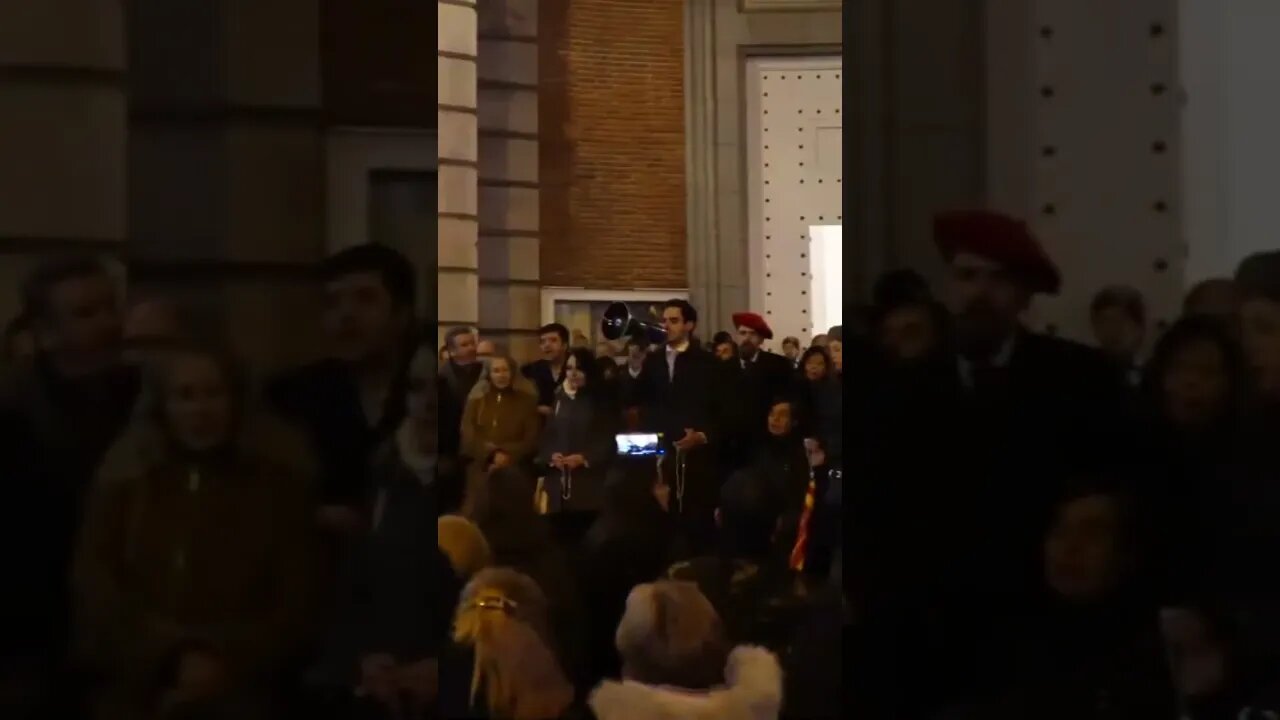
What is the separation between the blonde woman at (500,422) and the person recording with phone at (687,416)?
0.16 m

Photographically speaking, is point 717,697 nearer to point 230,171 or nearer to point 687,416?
point 687,416

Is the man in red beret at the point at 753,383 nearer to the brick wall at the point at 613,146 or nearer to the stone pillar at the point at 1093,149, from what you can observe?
the brick wall at the point at 613,146

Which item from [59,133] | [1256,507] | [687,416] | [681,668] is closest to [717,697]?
[681,668]

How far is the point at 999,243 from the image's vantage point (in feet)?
6.88

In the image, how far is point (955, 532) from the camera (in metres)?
2.09

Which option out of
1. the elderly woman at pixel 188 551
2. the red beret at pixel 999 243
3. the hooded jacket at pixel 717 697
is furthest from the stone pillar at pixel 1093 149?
the elderly woman at pixel 188 551

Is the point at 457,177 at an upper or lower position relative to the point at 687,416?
upper

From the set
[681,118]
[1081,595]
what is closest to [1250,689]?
[1081,595]

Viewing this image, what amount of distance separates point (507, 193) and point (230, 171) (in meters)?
0.38

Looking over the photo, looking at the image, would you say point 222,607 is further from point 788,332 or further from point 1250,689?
point 1250,689

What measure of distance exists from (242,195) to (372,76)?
244mm

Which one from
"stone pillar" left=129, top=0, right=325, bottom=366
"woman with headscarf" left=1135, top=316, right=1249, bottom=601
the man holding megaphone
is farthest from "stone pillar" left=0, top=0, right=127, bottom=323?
"woman with headscarf" left=1135, top=316, right=1249, bottom=601

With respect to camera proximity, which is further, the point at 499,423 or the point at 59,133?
the point at 499,423

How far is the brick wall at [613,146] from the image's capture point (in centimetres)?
214
